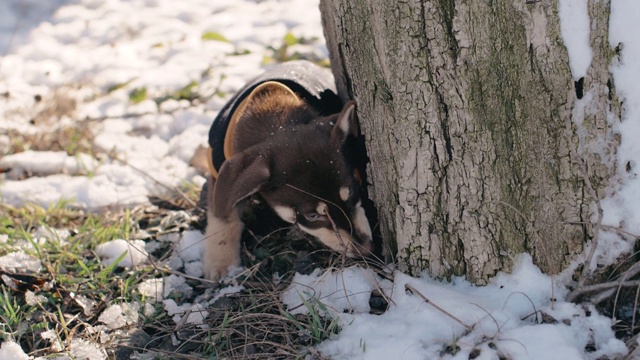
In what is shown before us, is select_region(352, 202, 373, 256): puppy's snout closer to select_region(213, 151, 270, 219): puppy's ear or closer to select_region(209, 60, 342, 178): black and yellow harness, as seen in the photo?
select_region(213, 151, 270, 219): puppy's ear

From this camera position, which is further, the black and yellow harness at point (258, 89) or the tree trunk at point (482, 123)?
the black and yellow harness at point (258, 89)

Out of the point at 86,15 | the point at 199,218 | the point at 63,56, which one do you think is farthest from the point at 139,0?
the point at 199,218

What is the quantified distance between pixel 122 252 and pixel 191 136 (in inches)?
66.1

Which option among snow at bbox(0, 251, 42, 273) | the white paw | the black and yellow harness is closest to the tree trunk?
the black and yellow harness

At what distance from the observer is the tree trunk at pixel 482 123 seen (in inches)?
92.4

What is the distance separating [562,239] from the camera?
254cm

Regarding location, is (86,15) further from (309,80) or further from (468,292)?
(468,292)

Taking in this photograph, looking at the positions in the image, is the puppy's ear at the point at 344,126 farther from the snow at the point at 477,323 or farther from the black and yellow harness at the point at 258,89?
the snow at the point at 477,323

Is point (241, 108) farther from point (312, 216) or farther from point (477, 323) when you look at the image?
point (477, 323)

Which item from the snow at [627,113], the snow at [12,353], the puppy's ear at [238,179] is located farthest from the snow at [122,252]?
the snow at [627,113]

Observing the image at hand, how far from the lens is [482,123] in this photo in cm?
244

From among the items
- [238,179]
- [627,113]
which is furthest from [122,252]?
[627,113]

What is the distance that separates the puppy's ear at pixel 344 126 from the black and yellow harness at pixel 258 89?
0.48 metres

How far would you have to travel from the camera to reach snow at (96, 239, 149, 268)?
3.47 metres
